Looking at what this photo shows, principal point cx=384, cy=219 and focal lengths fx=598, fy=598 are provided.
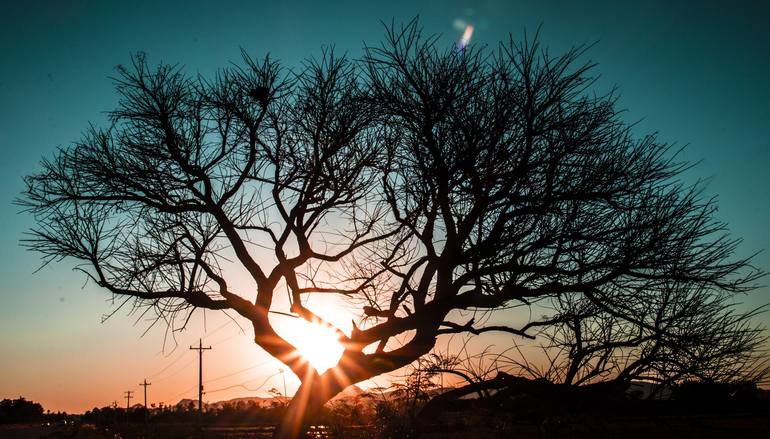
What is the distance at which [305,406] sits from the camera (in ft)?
27.0

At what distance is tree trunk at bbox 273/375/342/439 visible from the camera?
8.01 m

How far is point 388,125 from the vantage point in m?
7.67

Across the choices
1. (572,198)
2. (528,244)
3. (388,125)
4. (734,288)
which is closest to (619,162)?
(572,198)

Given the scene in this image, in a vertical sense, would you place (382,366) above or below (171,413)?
above

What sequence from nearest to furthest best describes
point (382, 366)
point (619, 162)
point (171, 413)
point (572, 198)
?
point (572, 198) < point (619, 162) < point (382, 366) < point (171, 413)

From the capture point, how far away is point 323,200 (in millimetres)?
9273

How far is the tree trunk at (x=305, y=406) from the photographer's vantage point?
8008 mm

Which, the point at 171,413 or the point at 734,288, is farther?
the point at 171,413

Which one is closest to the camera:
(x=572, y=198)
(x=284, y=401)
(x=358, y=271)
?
(x=572, y=198)

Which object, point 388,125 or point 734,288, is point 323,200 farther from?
point 734,288

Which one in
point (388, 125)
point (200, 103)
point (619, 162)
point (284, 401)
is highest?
point (200, 103)

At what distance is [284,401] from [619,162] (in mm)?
5724

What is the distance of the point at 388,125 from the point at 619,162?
2828 mm

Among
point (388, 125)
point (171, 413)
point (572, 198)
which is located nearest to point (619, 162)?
point (572, 198)
